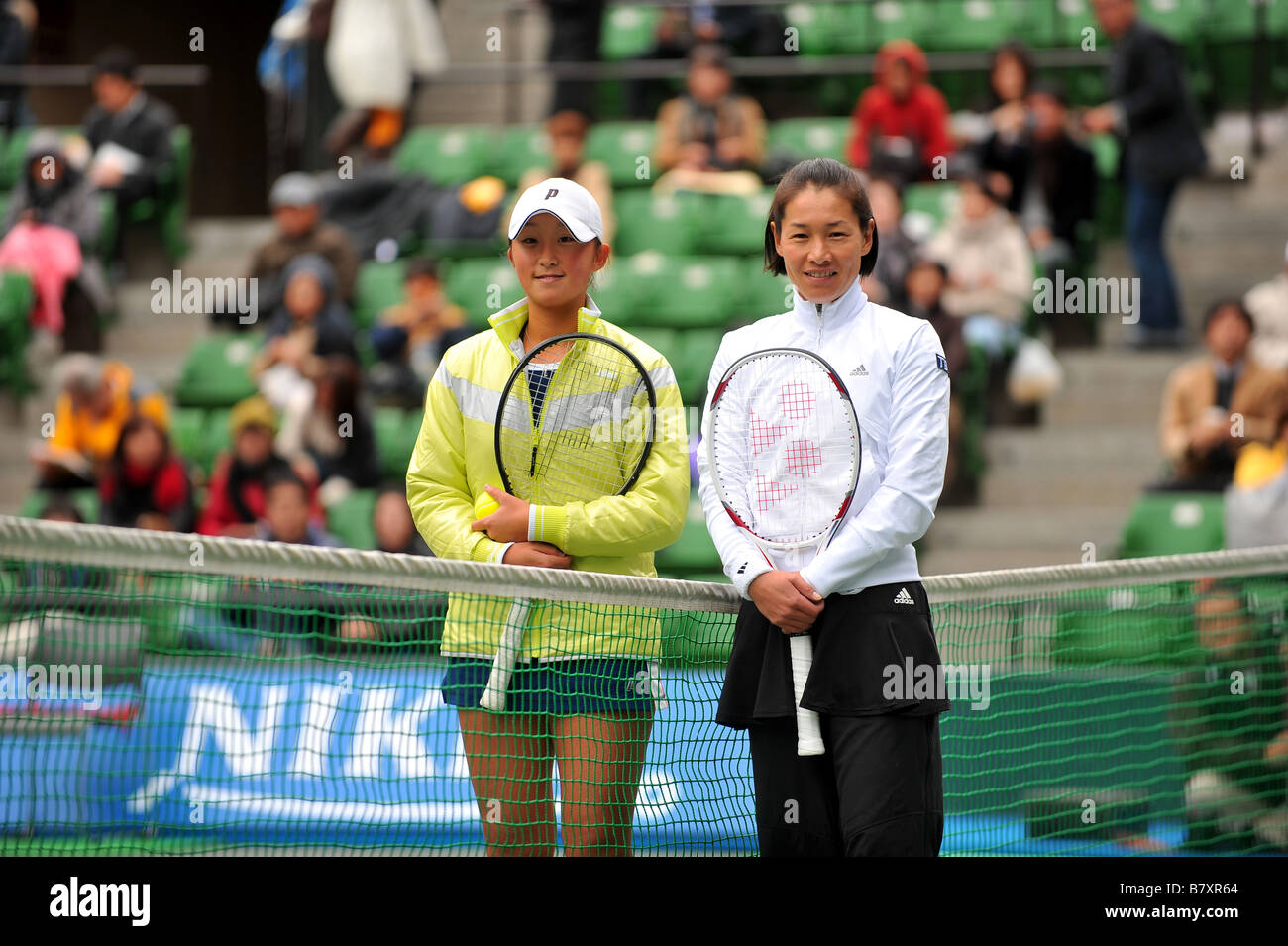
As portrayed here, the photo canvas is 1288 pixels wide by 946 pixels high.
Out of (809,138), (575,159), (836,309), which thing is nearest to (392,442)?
(575,159)

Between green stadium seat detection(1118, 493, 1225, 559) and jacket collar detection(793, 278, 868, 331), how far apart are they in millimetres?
4269

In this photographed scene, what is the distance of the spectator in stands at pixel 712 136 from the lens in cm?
924

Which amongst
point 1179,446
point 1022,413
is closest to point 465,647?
point 1179,446

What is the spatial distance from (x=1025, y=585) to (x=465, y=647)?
1.55 metres

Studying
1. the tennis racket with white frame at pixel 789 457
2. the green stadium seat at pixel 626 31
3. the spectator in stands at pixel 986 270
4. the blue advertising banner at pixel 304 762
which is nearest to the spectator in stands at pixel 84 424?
the blue advertising banner at pixel 304 762

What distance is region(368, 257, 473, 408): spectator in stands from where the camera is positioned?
8516 mm

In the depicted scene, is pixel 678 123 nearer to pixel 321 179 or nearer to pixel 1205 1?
pixel 321 179

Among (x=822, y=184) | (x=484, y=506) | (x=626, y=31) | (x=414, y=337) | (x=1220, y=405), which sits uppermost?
(x=626, y=31)

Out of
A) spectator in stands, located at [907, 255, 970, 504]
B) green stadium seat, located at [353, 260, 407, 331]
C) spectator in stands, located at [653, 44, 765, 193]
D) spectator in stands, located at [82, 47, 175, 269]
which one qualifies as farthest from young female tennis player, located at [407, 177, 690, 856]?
spectator in stands, located at [82, 47, 175, 269]

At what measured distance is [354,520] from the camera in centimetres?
778

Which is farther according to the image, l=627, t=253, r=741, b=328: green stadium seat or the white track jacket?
l=627, t=253, r=741, b=328: green stadium seat

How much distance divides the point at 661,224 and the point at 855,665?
6.60m

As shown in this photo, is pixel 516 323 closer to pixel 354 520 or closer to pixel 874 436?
pixel 874 436

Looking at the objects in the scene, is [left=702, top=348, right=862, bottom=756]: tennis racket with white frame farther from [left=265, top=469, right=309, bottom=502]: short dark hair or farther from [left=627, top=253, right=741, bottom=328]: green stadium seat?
[left=627, top=253, right=741, bottom=328]: green stadium seat
